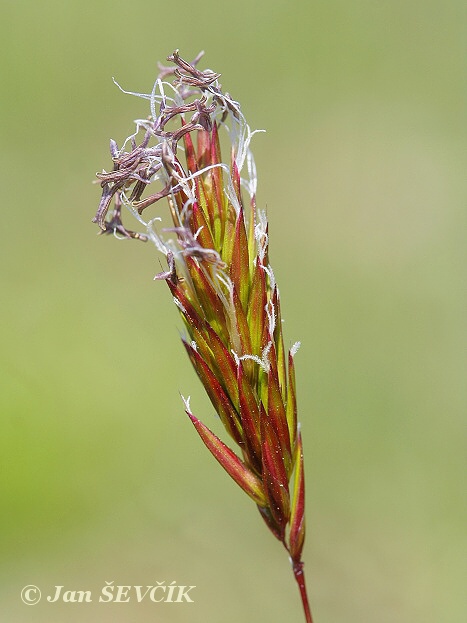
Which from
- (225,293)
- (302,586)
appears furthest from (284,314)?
(302,586)

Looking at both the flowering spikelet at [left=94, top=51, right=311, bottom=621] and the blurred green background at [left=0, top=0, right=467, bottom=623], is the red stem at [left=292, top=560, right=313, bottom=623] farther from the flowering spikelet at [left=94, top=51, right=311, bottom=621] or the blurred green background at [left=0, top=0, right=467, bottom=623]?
the blurred green background at [left=0, top=0, right=467, bottom=623]

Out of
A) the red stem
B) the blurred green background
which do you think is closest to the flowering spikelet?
the red stem

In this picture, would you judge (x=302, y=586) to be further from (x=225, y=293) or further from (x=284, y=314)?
(x=284, y=314)

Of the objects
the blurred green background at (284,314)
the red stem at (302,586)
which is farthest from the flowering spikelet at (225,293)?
the blurred green background at (284,314)

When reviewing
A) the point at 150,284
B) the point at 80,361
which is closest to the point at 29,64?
Answer: the point at 150,284

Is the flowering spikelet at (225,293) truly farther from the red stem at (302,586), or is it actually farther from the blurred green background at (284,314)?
the blurred green background at (284,314)

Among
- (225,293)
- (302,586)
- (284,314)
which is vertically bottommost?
(302,586)
